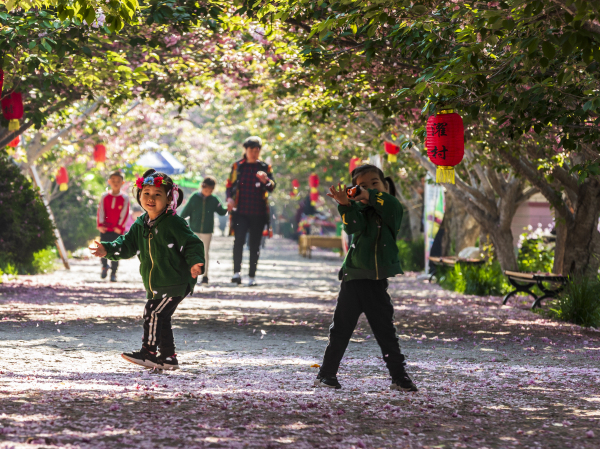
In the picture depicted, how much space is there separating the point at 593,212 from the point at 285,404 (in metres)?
8.27

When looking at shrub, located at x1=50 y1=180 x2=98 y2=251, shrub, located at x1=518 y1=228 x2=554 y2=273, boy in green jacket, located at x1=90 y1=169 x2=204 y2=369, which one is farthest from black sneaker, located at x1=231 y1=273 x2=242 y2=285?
shrub, located at x1=50 y1=180 x2=98 y2=251

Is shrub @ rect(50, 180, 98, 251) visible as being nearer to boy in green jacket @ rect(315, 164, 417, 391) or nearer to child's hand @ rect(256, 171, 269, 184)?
child's hand @ rect(256, 171, 269, 184)

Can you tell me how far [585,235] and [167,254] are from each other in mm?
7910

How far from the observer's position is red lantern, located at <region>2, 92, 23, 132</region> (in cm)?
1123

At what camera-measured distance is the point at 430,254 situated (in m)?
20.3

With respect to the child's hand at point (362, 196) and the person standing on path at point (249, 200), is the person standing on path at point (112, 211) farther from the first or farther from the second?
the child's hand at point (362, 196)

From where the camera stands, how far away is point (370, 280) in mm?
5824

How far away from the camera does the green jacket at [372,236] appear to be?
5766mm

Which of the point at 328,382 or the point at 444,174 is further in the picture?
the point at 444,174

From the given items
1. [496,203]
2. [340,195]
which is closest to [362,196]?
[340,195]

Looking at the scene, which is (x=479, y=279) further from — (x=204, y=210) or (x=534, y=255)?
(x=204, y=210)

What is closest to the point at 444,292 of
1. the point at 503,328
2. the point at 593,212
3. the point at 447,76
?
the point at 593,212

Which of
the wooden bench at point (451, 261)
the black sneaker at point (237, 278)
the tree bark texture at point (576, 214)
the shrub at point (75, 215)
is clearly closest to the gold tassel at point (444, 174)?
the tree bark texture at point (576, 214)

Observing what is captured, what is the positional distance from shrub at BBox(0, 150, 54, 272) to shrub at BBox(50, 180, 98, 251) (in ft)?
36.4
